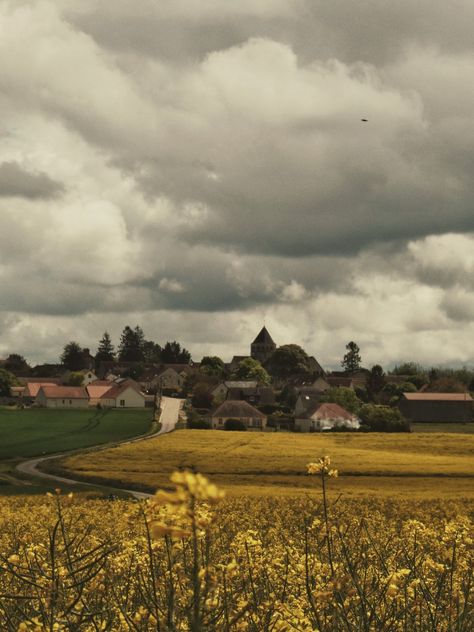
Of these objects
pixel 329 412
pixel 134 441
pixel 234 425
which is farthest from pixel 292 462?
pixel 329 412

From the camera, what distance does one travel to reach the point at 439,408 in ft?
408

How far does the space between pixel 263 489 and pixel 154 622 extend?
45.6 metres

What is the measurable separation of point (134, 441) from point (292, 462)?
85.8 ft

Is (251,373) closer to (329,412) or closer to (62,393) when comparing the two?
(62,393)

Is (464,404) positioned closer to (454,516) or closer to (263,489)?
(263,489)

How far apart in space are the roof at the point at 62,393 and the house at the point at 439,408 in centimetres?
5803

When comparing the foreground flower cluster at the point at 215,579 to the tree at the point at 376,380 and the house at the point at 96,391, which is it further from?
the tree at the point at 376,380

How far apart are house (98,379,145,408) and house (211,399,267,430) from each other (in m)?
33.0

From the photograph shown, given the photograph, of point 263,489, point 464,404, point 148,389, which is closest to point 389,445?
point 263,489

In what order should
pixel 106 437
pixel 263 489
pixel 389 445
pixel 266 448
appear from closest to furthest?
1. pixel 263 489
2. pixel 266 448
3. pixel 389 445
4. pixel 106 437

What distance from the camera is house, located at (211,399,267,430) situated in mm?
108312

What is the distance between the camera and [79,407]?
464ft

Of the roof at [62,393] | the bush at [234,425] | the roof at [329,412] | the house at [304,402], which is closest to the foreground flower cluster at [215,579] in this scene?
the bush at [234,425]

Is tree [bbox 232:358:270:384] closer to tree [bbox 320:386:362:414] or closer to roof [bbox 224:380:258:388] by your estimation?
roof [bbox 224:380:258:388]
